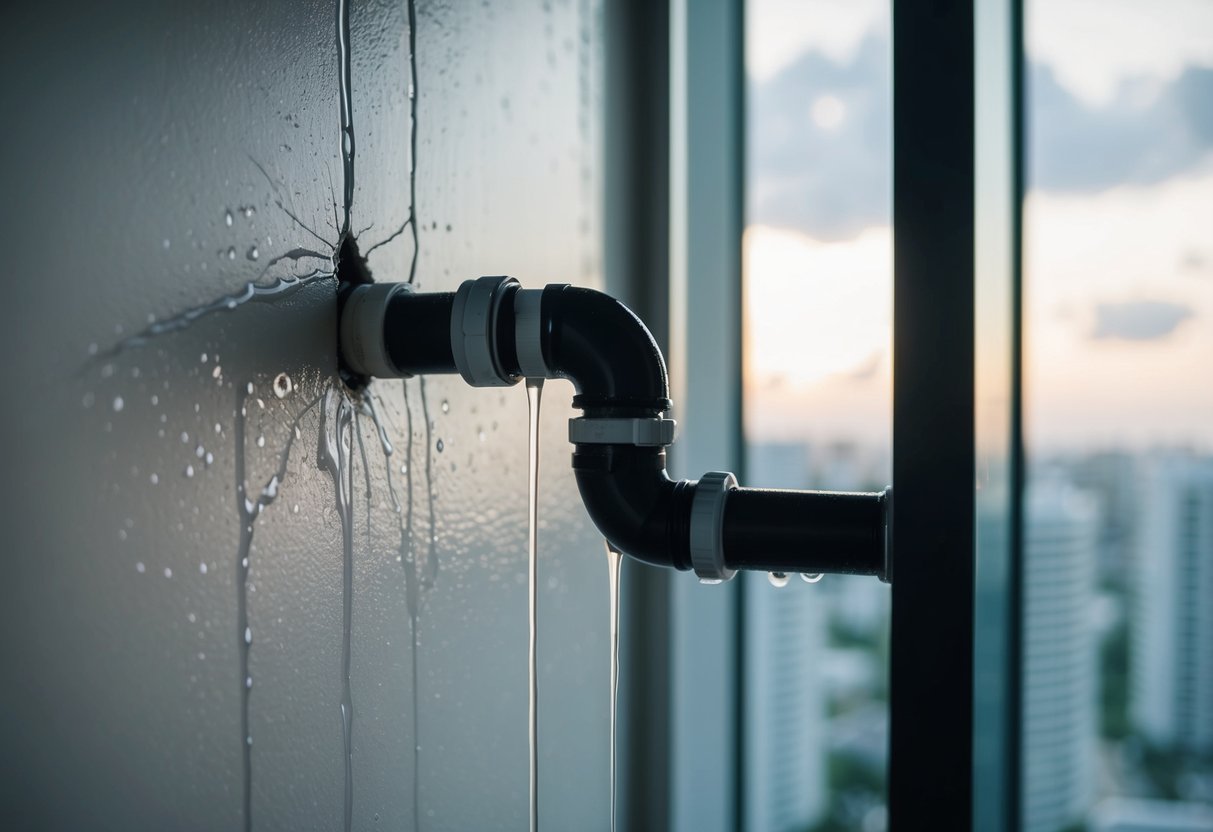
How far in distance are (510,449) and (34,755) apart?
0.64m

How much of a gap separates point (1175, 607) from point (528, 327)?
1078mm

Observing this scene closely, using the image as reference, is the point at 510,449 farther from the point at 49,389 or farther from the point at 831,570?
the point at 49,389

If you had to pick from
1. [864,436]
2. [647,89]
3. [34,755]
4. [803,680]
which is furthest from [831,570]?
[647,89]

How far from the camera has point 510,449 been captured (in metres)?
1.10

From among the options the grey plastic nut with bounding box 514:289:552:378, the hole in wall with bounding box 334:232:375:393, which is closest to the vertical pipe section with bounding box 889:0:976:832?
the grey plastic nut with bounding box 514:289:552:378

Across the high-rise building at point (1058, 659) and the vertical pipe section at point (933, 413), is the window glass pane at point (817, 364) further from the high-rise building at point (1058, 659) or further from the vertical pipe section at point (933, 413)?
the vertical pipe section at point (933, 413)

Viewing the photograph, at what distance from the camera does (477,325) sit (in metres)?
0.77

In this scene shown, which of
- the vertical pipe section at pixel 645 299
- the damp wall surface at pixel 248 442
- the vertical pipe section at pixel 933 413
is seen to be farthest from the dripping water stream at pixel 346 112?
the vertical pipe section at pixel 645 299

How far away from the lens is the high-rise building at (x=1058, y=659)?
138cm

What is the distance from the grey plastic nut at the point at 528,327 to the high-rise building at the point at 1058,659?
0.92 metres

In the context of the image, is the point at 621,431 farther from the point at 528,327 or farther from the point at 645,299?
the point at 645,299

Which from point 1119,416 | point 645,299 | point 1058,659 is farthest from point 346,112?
point 1058,659

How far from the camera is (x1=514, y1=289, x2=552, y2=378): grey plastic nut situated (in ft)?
2.58

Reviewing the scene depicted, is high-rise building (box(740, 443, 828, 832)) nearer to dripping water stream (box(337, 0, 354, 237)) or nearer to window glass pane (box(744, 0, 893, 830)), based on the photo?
window glass pane (box(744, 0, 893, 830))
